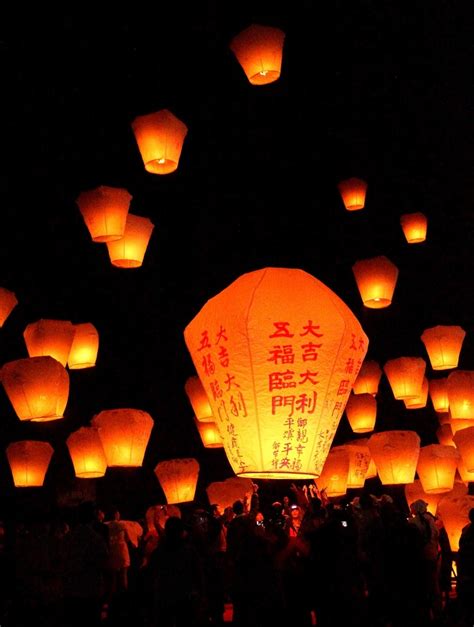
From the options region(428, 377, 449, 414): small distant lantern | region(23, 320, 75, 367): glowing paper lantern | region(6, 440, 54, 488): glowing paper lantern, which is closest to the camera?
region(23, 320, 75, 367): glowing paper lantern

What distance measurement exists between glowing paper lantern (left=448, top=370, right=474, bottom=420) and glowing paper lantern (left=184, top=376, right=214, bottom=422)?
13.1ft

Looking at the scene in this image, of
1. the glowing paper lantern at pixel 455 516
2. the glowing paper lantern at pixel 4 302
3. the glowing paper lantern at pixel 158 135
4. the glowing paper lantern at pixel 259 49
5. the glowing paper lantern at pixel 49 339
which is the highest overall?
Result: the glowing paper lantern at pixel 259 49

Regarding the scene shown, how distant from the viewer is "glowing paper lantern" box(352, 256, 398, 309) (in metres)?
11.3

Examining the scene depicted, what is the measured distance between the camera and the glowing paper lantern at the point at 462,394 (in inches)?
482

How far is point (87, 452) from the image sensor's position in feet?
36.3

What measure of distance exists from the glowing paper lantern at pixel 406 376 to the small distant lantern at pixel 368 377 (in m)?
2.62

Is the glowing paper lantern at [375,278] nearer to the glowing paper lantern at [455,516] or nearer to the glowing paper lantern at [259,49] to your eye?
the glowing paper lantern at [455,516]

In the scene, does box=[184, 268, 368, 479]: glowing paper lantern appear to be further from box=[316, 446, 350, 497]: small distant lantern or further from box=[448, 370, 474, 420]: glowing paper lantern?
box=[316, 446, 350, 497]: small distant lantern

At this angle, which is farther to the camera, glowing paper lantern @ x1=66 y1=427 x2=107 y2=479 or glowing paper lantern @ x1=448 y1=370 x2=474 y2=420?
glowing paper lantern @ x1=448 y1=370 x2=474 y2=420

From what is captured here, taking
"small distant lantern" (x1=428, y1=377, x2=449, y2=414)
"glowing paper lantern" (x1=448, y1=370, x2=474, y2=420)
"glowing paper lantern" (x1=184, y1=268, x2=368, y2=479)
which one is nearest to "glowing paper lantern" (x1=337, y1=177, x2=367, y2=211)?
"glowing paper lantern" (x1=448, y1=370, x2=474, y2=420)

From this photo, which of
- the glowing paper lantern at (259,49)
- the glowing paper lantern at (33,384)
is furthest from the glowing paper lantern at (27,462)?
the glowing paper lantern at (259,49)

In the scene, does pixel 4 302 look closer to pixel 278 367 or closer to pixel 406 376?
pixel 278 367

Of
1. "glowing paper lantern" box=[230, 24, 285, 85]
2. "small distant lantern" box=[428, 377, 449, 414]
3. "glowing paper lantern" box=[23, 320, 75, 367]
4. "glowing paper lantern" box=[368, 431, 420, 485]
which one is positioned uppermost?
"glowing paper lantern" box=[230, 24, 285, 85]

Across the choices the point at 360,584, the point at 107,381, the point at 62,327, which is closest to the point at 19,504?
the point at 107,381
